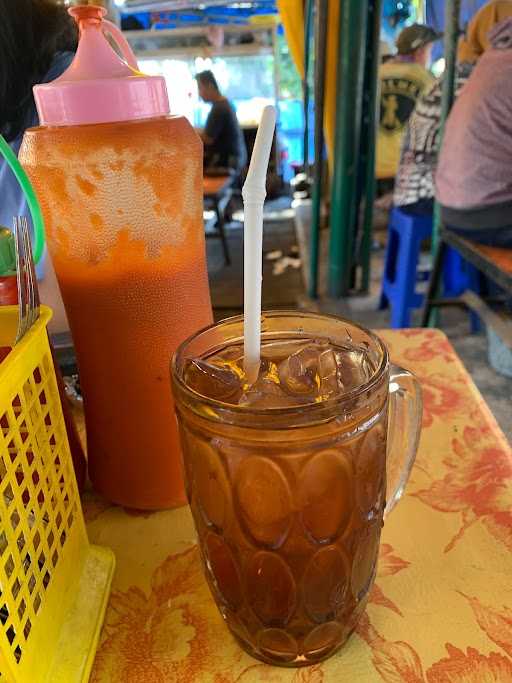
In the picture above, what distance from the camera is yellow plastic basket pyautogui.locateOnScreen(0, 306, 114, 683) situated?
0.35m

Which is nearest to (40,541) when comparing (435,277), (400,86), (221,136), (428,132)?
(435,277)

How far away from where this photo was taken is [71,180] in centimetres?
46

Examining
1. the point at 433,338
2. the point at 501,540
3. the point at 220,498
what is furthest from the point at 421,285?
the point at 220,498

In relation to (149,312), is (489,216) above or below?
below

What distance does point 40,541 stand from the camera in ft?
1.32

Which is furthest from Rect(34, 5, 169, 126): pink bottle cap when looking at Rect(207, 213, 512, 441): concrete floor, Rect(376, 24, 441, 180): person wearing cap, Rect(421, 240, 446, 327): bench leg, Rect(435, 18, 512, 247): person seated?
Rect(376, 24, 441, 180): person wearing cap

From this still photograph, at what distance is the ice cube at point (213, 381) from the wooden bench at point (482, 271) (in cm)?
142

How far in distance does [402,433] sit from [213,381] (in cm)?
18

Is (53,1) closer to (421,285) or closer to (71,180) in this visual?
(71,180)

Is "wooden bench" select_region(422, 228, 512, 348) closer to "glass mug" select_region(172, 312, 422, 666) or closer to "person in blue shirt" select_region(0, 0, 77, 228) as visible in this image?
"person in blue shirt" select_region(0, 0, 77, 228)

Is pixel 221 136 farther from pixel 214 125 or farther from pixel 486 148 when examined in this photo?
pixel 486 148

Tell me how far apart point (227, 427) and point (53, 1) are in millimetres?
1011

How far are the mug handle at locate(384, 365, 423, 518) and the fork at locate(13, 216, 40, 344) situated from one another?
28 centimetres

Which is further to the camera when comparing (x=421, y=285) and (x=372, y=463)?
(x=421, y=285)
